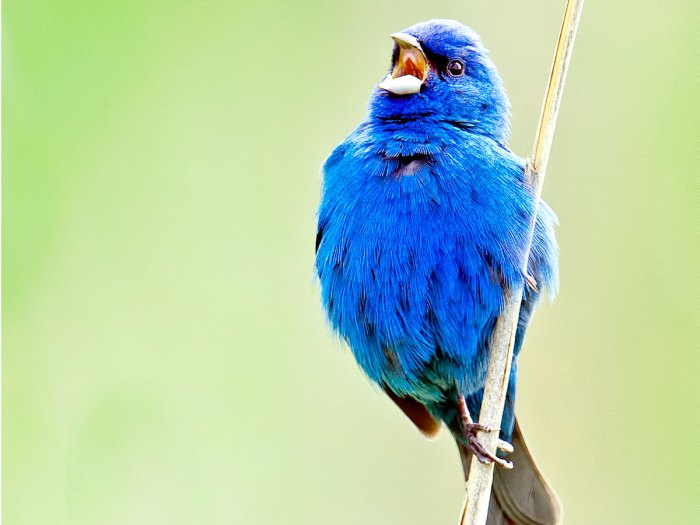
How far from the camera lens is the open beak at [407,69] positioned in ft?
11.8

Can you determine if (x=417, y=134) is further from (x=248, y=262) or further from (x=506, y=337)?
(x=248, y=262)

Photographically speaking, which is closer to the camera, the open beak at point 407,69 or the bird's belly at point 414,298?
the bird's belly at point 414,298

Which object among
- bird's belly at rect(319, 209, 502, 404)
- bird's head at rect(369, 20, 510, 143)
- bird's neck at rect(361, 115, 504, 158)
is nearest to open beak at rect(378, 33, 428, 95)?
bird's head at rect(369, 20, 510, 143)

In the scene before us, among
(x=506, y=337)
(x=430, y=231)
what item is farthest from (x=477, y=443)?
(x=430, y=231)

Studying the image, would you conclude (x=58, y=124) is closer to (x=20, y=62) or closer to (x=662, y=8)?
(x=20, y=62)

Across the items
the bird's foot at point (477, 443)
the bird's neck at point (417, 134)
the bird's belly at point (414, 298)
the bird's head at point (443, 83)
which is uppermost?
the bird's head at point (443, 83)

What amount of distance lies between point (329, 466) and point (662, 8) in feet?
9.96

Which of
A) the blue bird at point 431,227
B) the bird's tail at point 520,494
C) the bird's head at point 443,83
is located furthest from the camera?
the bird's tail at point 520,494

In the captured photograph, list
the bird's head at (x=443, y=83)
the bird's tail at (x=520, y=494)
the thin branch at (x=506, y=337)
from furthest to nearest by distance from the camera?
the bird's tail at (x=520, y=494)
the bird's head at (x=443, y=83)
the thin branch at (x=506, y=337)

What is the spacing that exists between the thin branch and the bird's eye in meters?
0.79

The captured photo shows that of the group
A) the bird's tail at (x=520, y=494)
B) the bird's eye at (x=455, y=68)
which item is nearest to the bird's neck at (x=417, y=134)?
the bird's eye at (x=455, y=68)

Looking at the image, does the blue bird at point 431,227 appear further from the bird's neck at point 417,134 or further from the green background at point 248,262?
the green background at point 248,262

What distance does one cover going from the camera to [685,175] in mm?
5234

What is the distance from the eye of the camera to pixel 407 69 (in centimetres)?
367
